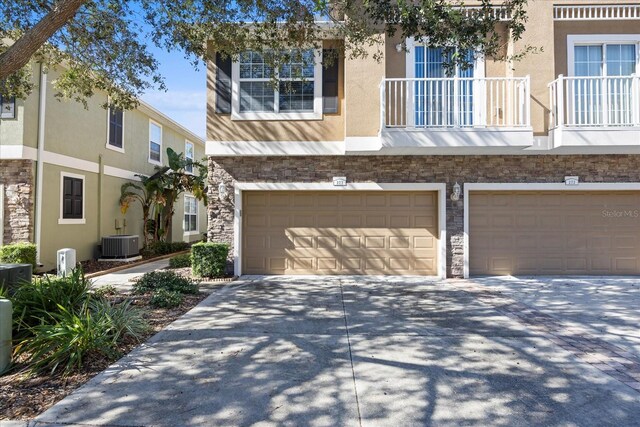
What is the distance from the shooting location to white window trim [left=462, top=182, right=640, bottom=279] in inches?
384

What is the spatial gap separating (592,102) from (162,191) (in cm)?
1397

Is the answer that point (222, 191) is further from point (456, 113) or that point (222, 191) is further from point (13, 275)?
point (456, 113)

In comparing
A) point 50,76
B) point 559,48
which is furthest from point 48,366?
point 559,48

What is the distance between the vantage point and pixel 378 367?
4.29m

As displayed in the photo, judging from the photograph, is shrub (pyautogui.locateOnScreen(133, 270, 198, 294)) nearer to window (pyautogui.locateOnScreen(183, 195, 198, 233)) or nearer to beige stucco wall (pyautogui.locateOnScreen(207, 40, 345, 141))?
beige stucco wall (pyautogui.locateOnScreen(207, 40, 345, 141))

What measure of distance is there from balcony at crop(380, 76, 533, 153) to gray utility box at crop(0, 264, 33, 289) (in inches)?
291

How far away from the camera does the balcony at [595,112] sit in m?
8.99

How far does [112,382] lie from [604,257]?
1131 cm

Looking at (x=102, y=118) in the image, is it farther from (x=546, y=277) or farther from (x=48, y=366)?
(x=546, y=277)

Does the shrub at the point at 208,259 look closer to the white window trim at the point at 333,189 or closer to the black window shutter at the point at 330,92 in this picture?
the white window trim at the point at 333,189

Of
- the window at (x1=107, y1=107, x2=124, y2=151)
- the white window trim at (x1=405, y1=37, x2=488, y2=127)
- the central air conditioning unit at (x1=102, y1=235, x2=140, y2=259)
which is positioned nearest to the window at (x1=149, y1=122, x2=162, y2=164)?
the window at (x1=107, y1=107, x2=124, y2=151)

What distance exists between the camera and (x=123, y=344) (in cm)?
491

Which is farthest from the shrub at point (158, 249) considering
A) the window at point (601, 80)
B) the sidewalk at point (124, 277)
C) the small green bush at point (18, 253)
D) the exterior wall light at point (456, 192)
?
the window at point (601, 80)

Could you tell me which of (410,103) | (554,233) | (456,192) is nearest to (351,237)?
(456,192)
